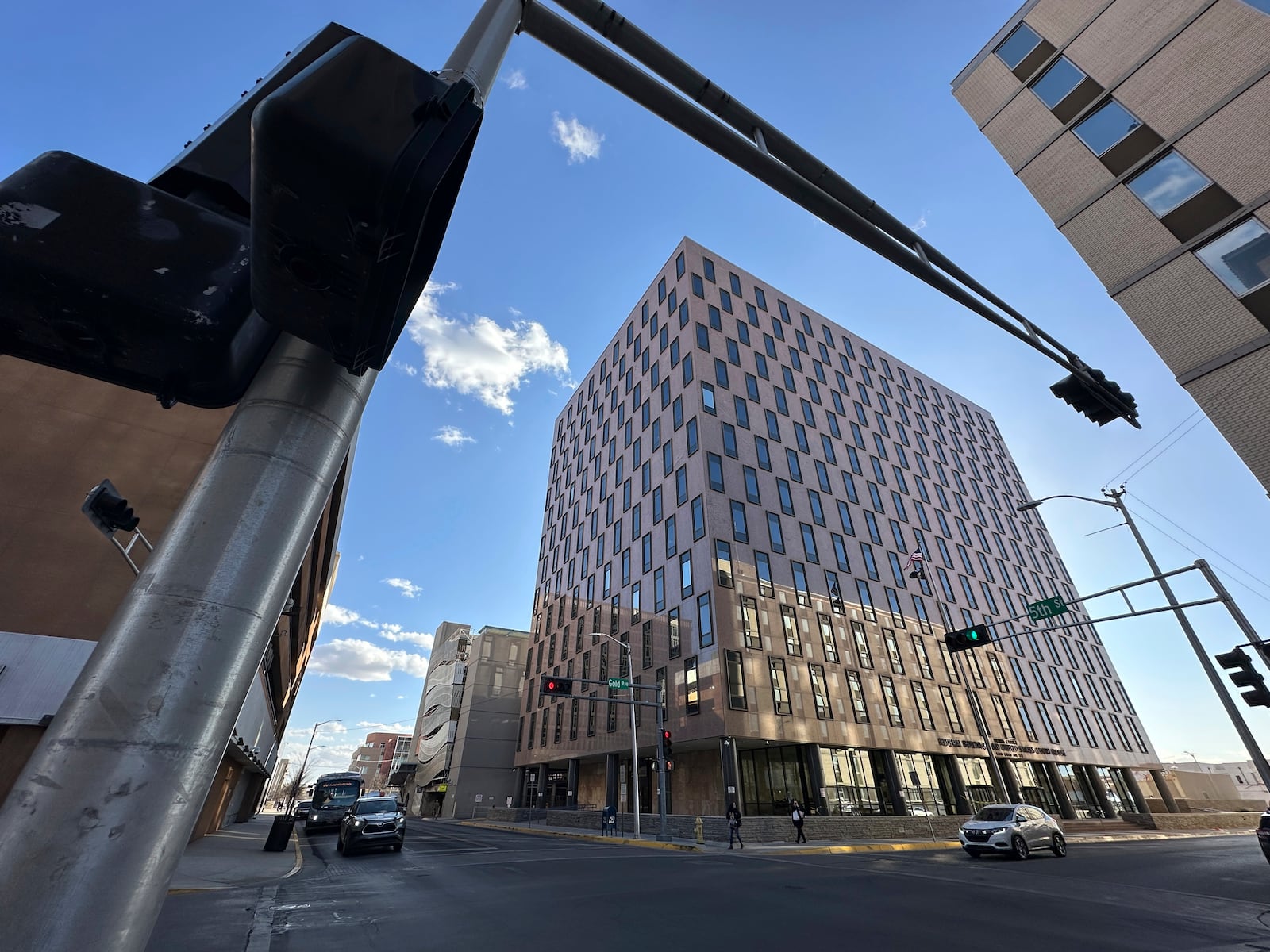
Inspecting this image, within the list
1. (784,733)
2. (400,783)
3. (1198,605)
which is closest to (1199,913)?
(1198,605)

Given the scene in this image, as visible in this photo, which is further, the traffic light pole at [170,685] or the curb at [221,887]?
the curb at [221,887]

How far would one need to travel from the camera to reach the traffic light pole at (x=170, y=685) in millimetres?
1072

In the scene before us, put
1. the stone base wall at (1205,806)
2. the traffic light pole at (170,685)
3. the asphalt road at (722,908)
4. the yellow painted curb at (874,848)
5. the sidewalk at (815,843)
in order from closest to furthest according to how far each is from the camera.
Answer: the traffic light pole at (170,685) < the asphalt road at (722,908) < the yellow painted curb at (874,848) < the sidewalk at (815,843) < the stone base wall at (1205,806)

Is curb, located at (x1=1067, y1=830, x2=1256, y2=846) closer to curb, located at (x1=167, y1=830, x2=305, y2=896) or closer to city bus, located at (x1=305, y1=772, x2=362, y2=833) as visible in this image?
curb, located at (x1=167, y1=830, x2=305, y2=896)

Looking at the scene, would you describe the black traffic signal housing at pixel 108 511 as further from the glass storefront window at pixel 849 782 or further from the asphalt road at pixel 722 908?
the glass storefront window at pixel 849 782

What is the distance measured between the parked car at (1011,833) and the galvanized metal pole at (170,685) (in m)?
23.2

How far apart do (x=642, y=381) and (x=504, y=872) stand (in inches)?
1502

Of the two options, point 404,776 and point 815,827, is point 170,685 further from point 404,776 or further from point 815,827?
point 404,776

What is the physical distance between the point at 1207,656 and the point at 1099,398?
15.0m

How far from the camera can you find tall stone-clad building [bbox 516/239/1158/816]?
31.5 meters

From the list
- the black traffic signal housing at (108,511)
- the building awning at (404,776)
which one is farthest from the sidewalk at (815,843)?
the building awning at (404,776)

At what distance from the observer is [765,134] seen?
454 cm

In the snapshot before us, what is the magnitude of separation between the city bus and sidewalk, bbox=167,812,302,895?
1473 centimetres

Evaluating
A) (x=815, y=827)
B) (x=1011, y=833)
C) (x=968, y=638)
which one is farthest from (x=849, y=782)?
(x=968, y=638)
